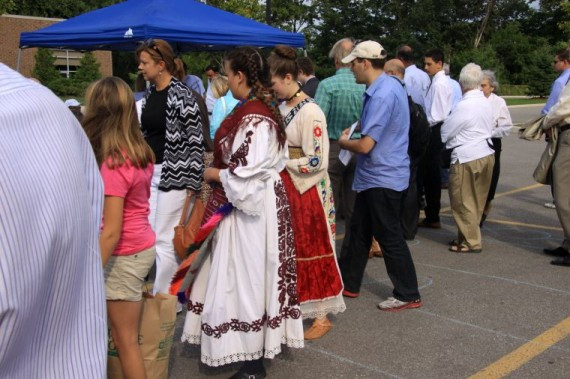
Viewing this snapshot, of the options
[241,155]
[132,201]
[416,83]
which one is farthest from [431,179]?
[132,201]

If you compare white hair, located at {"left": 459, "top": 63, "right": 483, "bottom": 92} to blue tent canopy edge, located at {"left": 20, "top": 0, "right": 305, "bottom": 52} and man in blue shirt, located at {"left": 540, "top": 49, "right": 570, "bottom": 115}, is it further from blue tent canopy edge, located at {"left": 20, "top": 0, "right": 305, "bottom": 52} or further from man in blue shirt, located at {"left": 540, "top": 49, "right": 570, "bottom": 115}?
blue tent canopy edge, located at {"left": 20, "top": 0, "right": 305, "bottom": 52}

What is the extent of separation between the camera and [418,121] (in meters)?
6.46

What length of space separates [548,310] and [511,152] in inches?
426

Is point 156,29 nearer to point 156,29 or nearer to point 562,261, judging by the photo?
point 156,29

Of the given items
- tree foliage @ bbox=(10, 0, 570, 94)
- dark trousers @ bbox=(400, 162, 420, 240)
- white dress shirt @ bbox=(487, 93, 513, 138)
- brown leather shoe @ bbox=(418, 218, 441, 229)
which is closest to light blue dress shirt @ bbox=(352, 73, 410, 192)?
dark trousers @ bbox=(400, 162, 420, 240)

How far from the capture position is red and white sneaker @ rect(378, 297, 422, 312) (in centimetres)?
491

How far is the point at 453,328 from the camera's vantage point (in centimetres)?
457

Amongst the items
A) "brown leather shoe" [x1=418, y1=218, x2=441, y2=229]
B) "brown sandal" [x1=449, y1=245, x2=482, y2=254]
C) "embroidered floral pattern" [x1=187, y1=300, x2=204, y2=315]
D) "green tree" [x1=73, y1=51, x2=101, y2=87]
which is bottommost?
"green tree" [x1=73, y1=51, x2=101, y2=87]

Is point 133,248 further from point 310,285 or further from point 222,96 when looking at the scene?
point 222,96

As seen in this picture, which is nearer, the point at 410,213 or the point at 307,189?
the point at 307,189

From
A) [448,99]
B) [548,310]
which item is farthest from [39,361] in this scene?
[448,99]

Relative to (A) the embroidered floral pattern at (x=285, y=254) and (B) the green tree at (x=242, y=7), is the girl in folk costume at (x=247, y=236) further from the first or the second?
(B) the green tree at (x=242, y=7)

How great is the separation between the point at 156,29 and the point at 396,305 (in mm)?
4526

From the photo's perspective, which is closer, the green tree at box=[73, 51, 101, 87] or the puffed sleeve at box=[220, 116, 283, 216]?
the puffed sleeve at box=[220, 116, 283, 216]
